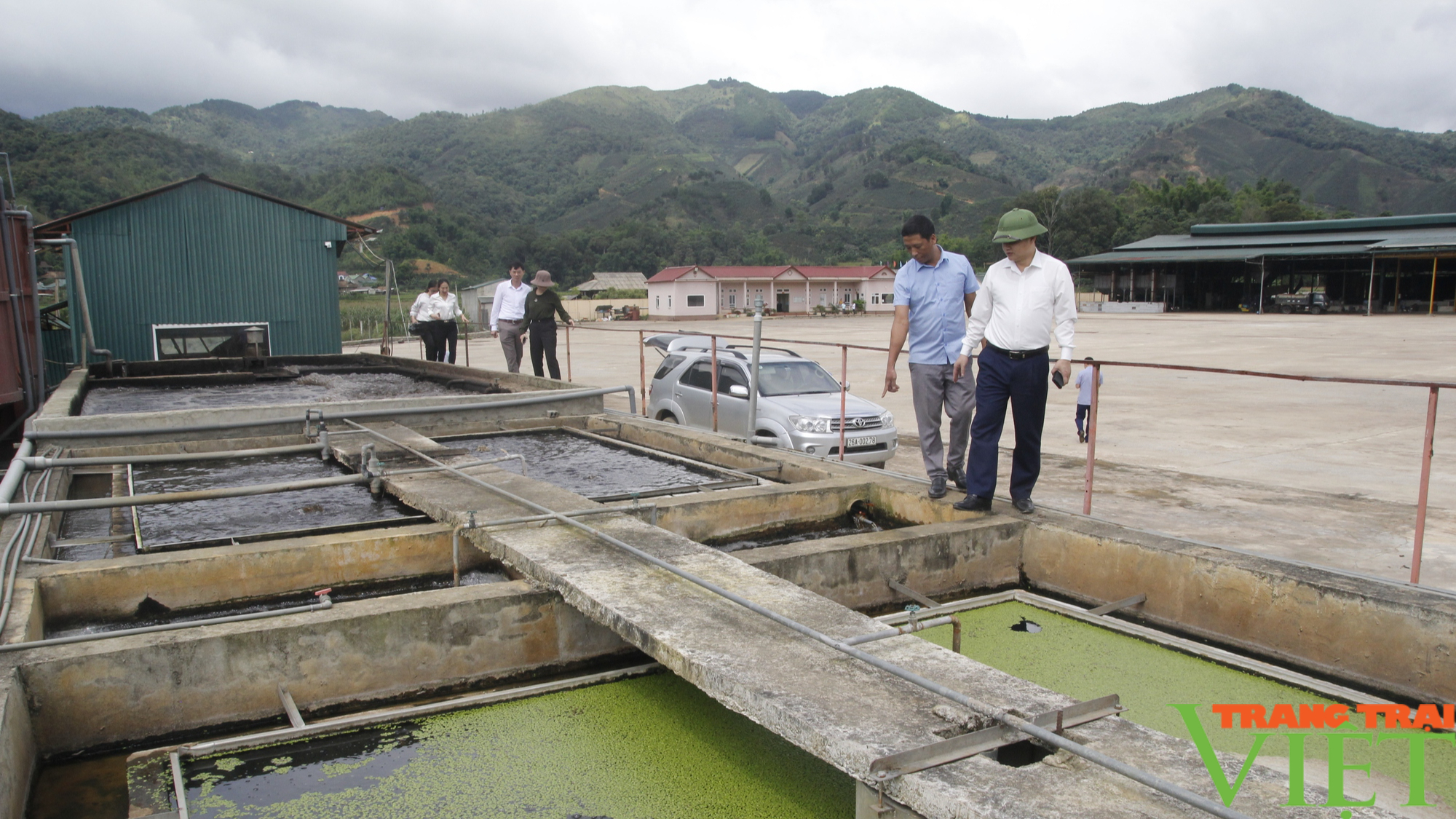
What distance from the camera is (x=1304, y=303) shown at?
48.9 meters

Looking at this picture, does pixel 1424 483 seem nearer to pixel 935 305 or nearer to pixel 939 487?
pixel 939 487

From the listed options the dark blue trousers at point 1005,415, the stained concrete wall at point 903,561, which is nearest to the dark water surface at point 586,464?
the stained concrete wall at point 903,561

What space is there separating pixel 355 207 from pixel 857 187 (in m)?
90.9

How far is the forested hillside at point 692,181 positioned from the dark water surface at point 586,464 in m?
45.7

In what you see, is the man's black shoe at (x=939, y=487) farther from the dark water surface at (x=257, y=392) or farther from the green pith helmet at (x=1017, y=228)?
the dark water surface at (x=257, y=392)

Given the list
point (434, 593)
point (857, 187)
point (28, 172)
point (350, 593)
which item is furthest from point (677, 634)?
point (857, 187)

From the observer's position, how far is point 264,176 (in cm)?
8138

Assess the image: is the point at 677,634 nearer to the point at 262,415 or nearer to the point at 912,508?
the point at 912,508

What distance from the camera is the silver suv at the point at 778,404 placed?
360 inches

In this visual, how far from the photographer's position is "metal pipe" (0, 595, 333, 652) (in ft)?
10.6

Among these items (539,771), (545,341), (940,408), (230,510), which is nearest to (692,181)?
(545,341)

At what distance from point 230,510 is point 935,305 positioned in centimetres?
502

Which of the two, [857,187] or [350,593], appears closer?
[350,593]

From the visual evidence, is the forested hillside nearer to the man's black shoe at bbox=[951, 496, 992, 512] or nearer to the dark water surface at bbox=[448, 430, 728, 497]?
the dark water surface at bbox=[448, 430, 728, 497]
